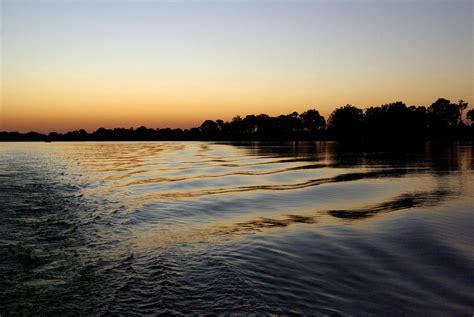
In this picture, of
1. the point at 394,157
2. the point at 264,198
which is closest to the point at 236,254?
the point at 264,198

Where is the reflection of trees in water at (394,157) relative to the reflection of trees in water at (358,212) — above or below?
above

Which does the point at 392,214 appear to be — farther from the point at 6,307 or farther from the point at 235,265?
the point at 6,307

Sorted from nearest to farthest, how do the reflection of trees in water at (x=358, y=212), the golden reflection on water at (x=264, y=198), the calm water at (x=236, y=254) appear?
the calm water at (x=236, y=254), the golden reflection on water at (x=264, y=198), the reflection of trees in water at (x=358, y=212)

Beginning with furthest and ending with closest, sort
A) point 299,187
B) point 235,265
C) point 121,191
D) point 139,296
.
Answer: point 299,187
point 121,191
point 235,265
point 139,296

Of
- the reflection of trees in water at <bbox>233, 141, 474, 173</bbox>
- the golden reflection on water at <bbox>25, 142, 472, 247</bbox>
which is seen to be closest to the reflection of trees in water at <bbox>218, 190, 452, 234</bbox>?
the golden reflection on water at <bbox>25, 142, 472, 247</bbox>

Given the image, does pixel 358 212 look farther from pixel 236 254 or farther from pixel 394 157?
pixel 394 157

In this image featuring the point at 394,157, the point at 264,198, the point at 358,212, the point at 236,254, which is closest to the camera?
the point at 236,254

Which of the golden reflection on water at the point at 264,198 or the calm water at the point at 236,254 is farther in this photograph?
the golden reflection on water at the point at 264,198

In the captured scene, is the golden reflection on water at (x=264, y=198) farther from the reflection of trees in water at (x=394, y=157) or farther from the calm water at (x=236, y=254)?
the reflection of trees in water at (x=394, y=157)

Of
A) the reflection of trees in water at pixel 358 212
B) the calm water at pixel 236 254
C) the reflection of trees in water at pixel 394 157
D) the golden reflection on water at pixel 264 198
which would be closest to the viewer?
the calm water at pixel 236 254

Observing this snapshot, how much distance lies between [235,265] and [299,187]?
1243 cm

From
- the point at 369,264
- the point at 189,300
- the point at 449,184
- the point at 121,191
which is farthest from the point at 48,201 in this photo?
the point at 449,184

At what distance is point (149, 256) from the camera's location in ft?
24.7

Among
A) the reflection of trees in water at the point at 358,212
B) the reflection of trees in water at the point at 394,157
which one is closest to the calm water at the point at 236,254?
the reflection of trees in water at the point at 358,212
